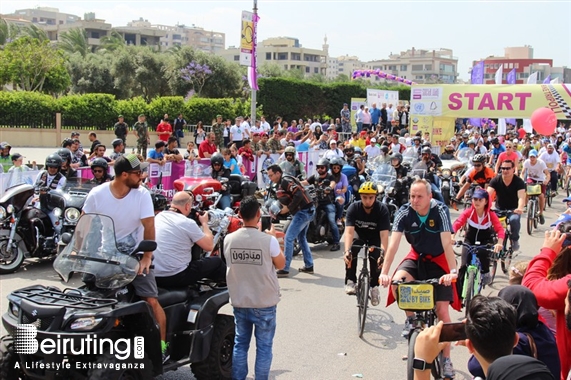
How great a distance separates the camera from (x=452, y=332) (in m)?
3.44

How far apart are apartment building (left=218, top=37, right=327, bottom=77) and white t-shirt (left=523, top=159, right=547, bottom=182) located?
13950cm

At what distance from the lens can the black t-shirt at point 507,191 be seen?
10.9m

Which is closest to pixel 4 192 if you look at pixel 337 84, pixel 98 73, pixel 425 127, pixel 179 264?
pixel 179 264

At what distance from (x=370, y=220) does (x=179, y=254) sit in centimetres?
292

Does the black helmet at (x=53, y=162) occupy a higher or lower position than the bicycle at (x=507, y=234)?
higher

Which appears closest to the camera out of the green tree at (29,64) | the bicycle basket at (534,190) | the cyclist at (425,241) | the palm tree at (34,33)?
the cyclist at (425,241)

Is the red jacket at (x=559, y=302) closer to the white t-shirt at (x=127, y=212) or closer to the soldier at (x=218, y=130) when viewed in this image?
the white t-shirt at (x=127, y=212)

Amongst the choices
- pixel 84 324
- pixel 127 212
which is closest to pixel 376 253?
pixel 127 212

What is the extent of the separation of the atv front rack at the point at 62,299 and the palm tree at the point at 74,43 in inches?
2894

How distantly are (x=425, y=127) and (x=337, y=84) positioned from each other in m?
21.4

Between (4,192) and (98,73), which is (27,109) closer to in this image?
(4,192)

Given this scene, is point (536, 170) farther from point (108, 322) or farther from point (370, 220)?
point (108, 322)

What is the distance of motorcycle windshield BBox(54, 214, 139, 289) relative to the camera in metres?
5.32

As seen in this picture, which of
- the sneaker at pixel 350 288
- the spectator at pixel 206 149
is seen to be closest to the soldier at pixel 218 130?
the spectator at pixel 206 149
